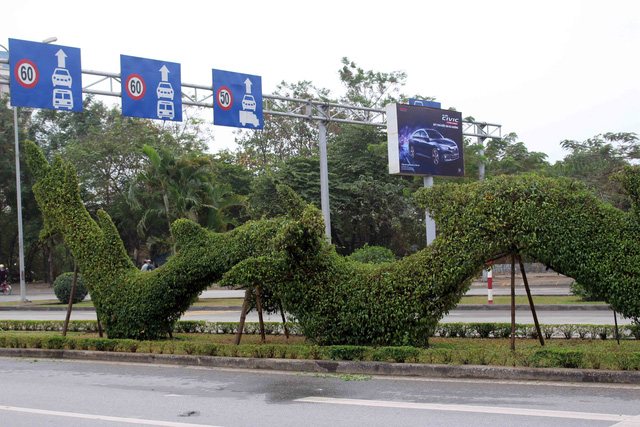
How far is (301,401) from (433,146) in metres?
18.4

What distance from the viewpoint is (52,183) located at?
38.4 ft

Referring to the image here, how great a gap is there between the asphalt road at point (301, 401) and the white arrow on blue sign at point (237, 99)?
11.1 metres

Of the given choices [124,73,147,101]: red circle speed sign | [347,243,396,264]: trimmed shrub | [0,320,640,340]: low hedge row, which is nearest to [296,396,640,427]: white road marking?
[0,320,640,340]: low hedge row

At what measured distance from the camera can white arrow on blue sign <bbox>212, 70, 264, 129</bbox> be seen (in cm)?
1847

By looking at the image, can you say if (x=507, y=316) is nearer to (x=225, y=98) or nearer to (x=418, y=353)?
(x=418, y=353)

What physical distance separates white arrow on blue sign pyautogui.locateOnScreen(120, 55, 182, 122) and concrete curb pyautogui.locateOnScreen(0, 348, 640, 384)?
8.09 metres

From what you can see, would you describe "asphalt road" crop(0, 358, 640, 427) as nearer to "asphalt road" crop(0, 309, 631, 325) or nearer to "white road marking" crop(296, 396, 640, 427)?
"white road marking" crop(296, 396, 640, 427)

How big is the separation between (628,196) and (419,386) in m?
3.75

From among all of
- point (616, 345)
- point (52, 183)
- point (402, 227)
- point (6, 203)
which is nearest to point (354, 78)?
point (402, 227)

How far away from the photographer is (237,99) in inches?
739

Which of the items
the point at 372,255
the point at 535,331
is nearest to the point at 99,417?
the point at 535,331

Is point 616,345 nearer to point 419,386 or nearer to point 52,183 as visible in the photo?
point 419,386

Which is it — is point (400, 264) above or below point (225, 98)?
below

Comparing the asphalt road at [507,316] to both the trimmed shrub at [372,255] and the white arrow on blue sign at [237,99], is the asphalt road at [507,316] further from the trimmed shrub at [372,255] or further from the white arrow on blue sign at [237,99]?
the white arrow on blue sign at [237,99]
